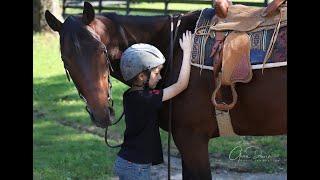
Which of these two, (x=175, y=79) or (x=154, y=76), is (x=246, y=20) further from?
(x=154, y=76)

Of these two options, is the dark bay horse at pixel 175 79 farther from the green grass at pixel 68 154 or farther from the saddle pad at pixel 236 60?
the green grass at pixel 68 154

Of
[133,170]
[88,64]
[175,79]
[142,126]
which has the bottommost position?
[133,170]

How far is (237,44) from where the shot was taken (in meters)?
3.35

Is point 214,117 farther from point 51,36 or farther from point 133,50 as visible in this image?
point 51,36

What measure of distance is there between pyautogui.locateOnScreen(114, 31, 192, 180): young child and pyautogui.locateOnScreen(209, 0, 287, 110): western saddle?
0.22 metres

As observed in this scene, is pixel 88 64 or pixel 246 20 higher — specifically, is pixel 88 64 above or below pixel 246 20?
below

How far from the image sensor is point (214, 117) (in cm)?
346

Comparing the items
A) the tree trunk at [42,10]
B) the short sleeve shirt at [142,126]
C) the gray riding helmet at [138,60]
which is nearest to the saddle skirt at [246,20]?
the gray riding helmet at [138,60]

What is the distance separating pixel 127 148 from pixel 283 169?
2.41 metres

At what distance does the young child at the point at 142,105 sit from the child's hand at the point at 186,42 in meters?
0.15

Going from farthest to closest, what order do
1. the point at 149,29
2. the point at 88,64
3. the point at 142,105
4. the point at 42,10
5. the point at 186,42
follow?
the point at 42,10 → the point at 149,29 → the point at 186,42 → the point at 142,105 → the point at 88,64

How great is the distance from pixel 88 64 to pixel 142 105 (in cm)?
41

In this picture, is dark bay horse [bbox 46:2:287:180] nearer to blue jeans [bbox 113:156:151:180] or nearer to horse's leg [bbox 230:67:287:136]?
horse's leg [bbox 230:67:287:136]
